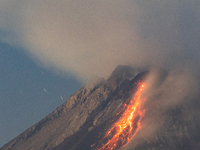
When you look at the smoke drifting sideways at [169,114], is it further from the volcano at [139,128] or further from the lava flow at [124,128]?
the lava flow at [124,128]

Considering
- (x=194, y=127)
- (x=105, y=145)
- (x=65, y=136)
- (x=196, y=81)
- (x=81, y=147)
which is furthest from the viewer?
(x=65, y=136)

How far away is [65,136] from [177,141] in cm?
11537

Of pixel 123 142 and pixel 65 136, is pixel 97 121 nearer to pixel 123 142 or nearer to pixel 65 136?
pixel 65 136

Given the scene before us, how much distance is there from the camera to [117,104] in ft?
655

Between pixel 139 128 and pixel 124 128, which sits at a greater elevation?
pixel 124 128

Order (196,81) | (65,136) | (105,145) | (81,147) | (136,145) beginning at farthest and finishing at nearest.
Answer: (65,136) < (196,81) < (81,147) < (105,145) < (136,145)

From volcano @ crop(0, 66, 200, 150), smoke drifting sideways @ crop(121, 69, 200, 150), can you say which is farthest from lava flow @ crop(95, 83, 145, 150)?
smoke drifting sideways @ crop(121, 69, 200, 150)

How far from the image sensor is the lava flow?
128 m

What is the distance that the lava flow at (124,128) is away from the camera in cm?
12800

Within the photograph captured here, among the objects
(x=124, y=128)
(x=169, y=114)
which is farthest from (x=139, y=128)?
(x=169, y=114)

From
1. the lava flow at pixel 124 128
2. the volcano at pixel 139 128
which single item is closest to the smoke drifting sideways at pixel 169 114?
the volcano at pixel 139 128

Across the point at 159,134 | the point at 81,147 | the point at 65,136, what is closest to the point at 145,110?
the point at 159,134

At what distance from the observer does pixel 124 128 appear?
5699 inches

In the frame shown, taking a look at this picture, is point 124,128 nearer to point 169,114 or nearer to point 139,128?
point 139,128
